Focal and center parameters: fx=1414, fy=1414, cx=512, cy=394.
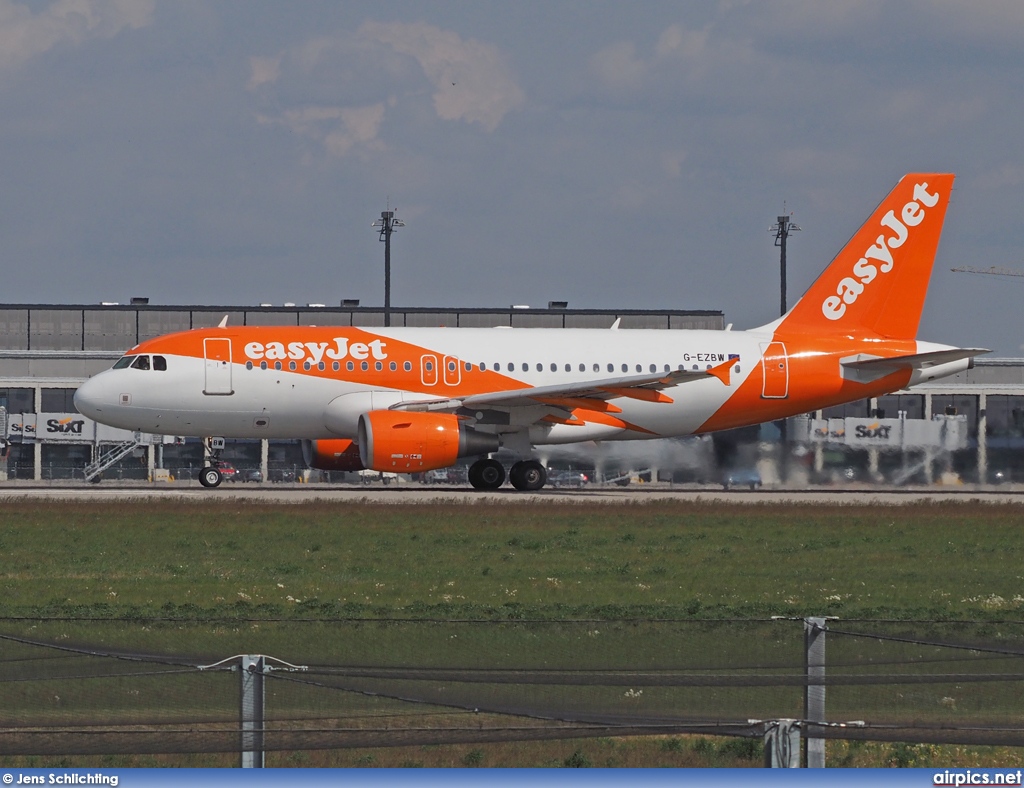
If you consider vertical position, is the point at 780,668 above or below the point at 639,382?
below

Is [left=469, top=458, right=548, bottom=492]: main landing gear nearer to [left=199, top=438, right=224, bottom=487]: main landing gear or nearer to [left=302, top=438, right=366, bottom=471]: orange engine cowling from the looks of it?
[left=302, top=438, right=366, bottom=471]: orange engine cowling

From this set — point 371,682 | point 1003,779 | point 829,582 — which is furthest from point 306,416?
point 1003,779

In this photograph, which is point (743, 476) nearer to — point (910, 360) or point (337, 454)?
point (910, 360)

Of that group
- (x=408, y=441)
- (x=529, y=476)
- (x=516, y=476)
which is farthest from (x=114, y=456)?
(x=408, y=441)

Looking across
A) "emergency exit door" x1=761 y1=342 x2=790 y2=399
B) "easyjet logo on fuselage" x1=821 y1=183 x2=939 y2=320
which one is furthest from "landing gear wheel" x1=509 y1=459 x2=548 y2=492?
"easyjet logo on fuselage" x1=821 y1=183 x2=939 y2=320

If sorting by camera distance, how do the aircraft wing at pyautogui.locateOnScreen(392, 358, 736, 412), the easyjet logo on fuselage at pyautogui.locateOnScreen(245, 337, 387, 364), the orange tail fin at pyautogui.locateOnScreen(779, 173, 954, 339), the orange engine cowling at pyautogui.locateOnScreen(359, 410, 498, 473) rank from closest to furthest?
1. the orange engine cowling at pyautogui.locateOnScreen(359, 410, 498, 473)
2. the aircraft wing at pyautogui.locateOnScreen(392, 358, 736, 412)
3. the easyjet logo on fuselage at pyautogui.locateOnScreen(245, 337, 387, 364)
4. the orange tail fin at pyautogui.locateOnScreen(779, 173, 954, 339)

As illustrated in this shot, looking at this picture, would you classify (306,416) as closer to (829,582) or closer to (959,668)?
(829,582)

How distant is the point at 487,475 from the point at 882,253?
44.4 ft

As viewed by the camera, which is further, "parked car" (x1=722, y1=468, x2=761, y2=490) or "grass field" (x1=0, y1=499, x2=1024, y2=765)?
"parked car" (x1=722, y1=468, x2=761, y2=490)

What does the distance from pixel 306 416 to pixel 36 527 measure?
10559 mm

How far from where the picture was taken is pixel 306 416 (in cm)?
3753

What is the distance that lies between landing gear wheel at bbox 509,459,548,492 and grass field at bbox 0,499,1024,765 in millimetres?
4713

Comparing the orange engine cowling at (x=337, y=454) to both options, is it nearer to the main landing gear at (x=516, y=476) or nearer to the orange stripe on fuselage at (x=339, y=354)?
the orange stripe on fuselage at (x=339, y=354)

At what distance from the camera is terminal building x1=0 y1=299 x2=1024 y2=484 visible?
43.4 meters
